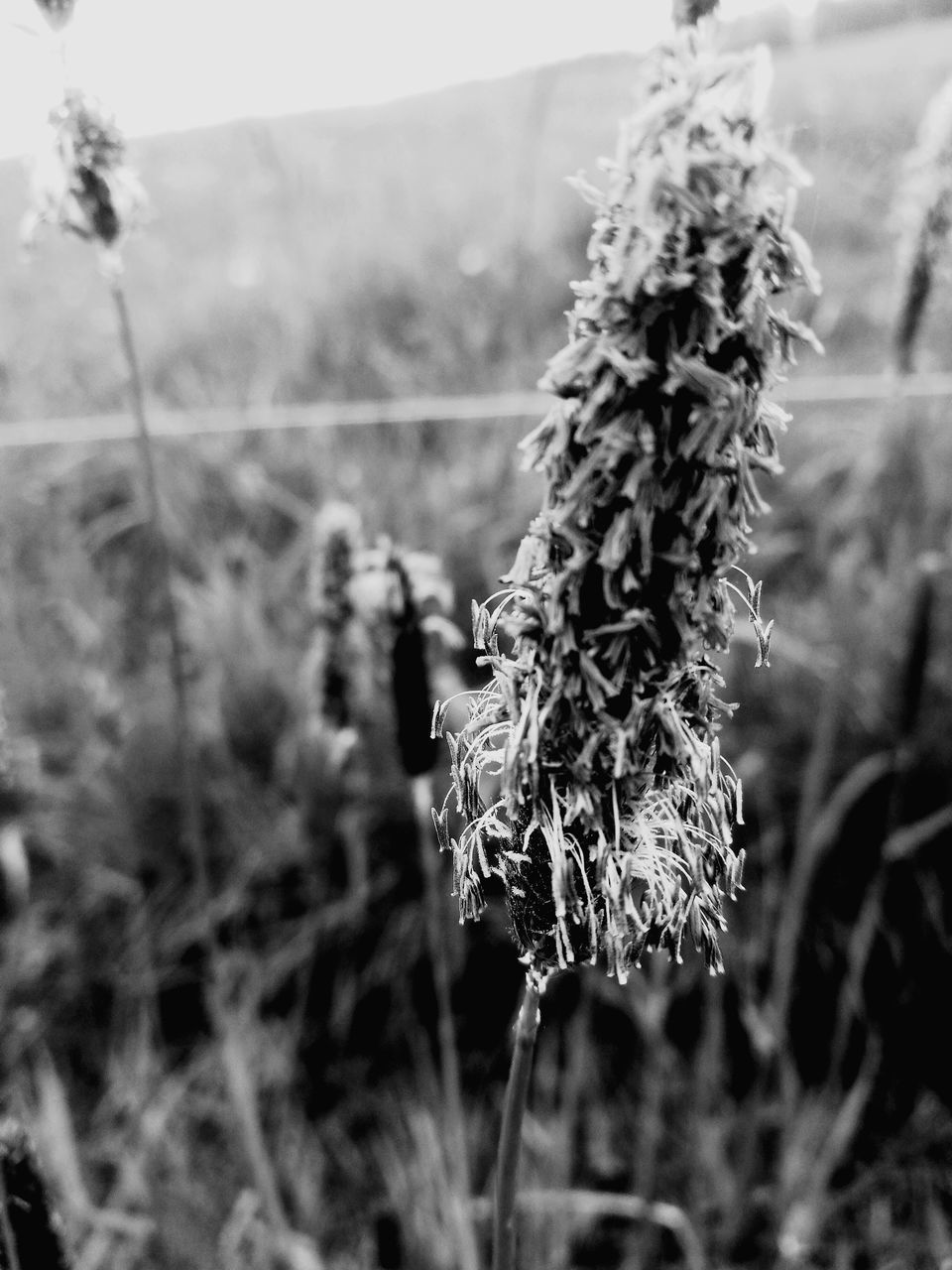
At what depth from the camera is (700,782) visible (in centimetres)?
78

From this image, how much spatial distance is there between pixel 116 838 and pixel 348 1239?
1.17 m

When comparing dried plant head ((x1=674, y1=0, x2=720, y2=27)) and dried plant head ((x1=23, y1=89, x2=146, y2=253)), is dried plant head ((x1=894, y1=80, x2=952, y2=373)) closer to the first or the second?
dried plant head ((x1=674, y1=0, x2=720, y2=27))

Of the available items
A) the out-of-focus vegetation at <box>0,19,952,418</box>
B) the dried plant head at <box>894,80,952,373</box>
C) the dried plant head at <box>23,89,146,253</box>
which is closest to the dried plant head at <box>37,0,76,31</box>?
the dried plant head at <box>23,89,146,253</box>

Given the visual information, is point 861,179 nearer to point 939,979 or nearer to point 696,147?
point 939,979

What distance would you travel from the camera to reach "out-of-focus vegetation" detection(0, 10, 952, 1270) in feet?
7.02

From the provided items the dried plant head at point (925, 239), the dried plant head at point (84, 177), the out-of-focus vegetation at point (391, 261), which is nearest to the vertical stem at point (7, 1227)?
the dried plant head at point (84, 177)

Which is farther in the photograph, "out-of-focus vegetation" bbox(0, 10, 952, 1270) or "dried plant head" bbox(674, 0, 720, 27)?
"out-of-focus vegetation" bbox(0, 10, 952, 1270)

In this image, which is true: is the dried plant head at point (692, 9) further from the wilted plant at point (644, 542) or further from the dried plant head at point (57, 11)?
the dried plant head at point (57, 11)

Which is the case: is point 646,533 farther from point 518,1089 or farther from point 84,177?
point 84,177

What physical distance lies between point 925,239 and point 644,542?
1717 mm

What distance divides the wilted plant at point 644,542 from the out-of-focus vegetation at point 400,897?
0.81 metres

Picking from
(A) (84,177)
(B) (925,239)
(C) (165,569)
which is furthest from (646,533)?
(B) (925,239)

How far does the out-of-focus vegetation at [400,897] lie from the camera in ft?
7.02

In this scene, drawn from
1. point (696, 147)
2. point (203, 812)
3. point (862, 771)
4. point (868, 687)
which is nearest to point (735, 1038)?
point (862, 771)
